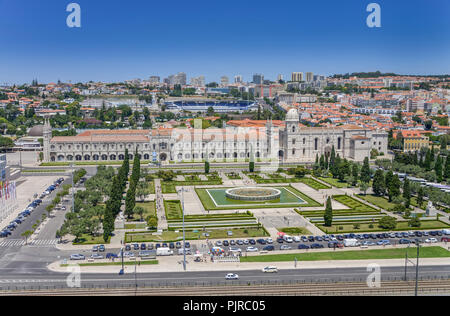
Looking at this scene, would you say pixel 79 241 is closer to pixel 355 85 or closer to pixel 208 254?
pixel 208 254

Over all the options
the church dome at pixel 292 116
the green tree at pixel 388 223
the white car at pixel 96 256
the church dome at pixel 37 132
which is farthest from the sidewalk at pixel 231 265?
the church dome at pixel 37 132

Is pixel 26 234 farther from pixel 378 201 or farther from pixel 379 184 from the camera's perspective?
pixel 379 184

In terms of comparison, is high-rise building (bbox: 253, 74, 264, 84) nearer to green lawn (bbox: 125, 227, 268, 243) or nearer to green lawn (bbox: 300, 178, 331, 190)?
green lawn (bbox: 300, 178, 331, 190)


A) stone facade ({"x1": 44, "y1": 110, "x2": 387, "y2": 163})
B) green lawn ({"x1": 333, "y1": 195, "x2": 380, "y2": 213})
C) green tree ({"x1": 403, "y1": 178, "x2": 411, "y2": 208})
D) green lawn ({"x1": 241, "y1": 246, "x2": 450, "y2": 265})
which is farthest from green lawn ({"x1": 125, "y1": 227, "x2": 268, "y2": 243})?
stone facade ({"x1": 44, "y1": 110, "x2": 387, "y2": 163})

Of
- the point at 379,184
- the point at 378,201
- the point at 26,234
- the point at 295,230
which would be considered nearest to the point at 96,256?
the point at 26,234

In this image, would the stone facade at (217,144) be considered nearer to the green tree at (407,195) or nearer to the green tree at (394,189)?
the green tree at (394,189)

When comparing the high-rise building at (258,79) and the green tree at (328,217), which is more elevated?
the high-rise building at (258,79)

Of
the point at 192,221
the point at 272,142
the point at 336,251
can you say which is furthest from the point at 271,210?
the point at 272,142
